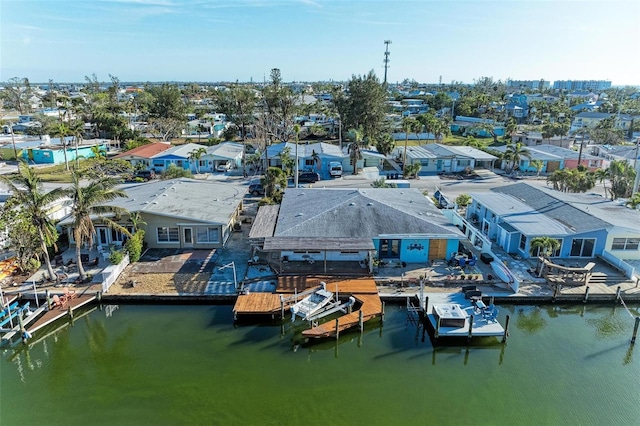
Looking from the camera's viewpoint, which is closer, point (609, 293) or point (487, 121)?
point (609, 293)

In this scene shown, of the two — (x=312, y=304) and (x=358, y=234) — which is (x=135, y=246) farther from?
(x=358, y=234)

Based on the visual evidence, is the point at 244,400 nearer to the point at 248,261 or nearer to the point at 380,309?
the point at 380,309

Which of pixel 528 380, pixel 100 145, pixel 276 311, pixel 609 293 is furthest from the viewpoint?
pixel 100 145

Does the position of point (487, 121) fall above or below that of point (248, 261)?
above

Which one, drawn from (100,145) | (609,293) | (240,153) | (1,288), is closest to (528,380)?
(609,293)

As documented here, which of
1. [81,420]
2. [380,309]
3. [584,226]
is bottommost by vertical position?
[81,420]

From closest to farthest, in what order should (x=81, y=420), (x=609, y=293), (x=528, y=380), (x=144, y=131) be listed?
1. (x=81, y=420)
2. (x=528, y=380)
3. (x=609, y=293)
4. (x=144, y=131)
